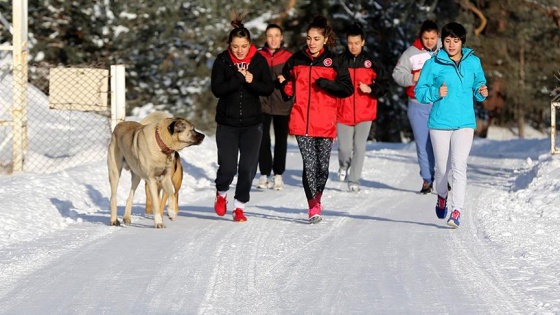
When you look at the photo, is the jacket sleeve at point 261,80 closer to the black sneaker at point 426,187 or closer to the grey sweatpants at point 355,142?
the grey sweatpants at point 355,142

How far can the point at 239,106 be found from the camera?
36.4 feet

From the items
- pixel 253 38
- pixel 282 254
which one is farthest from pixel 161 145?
pixel 253 38

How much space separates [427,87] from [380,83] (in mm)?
3450

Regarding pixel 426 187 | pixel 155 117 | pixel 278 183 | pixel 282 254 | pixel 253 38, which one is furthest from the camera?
pixel 253 38

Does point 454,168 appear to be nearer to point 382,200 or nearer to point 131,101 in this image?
point 382,200

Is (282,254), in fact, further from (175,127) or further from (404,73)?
(404,73)

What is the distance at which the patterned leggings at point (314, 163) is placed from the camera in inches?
434

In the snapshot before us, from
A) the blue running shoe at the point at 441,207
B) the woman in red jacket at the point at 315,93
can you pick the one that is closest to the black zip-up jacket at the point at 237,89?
the woman in red jacket at the point at 315,93

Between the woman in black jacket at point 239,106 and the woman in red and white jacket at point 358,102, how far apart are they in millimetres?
2382

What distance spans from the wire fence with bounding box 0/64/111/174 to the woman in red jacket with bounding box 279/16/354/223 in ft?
20.0

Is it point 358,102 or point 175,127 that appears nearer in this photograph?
point 175,127

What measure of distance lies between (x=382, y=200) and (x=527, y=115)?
30447 mm

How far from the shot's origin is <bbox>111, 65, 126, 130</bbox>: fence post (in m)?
16.5

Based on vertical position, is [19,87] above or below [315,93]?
below
